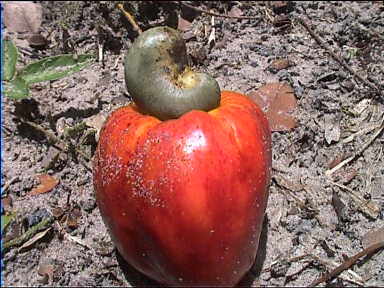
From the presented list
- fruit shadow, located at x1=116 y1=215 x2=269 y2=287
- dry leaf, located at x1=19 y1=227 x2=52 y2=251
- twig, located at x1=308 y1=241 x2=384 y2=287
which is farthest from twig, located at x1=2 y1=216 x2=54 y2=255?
twig, located at x1=308 y1=241 x2=384 y2=287

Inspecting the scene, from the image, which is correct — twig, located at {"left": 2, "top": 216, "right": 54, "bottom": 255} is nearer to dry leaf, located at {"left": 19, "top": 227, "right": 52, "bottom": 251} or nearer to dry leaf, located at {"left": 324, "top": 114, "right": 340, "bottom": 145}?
dry leaf, located at {"left": 19, "top": 227, "right": 52, "bottom": 251}

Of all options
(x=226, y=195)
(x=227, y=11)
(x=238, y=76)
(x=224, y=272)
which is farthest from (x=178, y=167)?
(x=227, y=11)

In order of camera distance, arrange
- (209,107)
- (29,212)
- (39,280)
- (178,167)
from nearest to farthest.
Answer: (178,167) < (209,107) < (39,280) < (29,212)

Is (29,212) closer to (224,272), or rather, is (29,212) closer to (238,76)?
(224,272)

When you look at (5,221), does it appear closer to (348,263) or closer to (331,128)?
(348,263)

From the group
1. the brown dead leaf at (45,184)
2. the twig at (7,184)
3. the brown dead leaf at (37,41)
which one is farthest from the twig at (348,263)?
the brown dead leaf at (37,41)

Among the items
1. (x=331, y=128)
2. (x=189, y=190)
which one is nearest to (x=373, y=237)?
(x=331, y=128)
